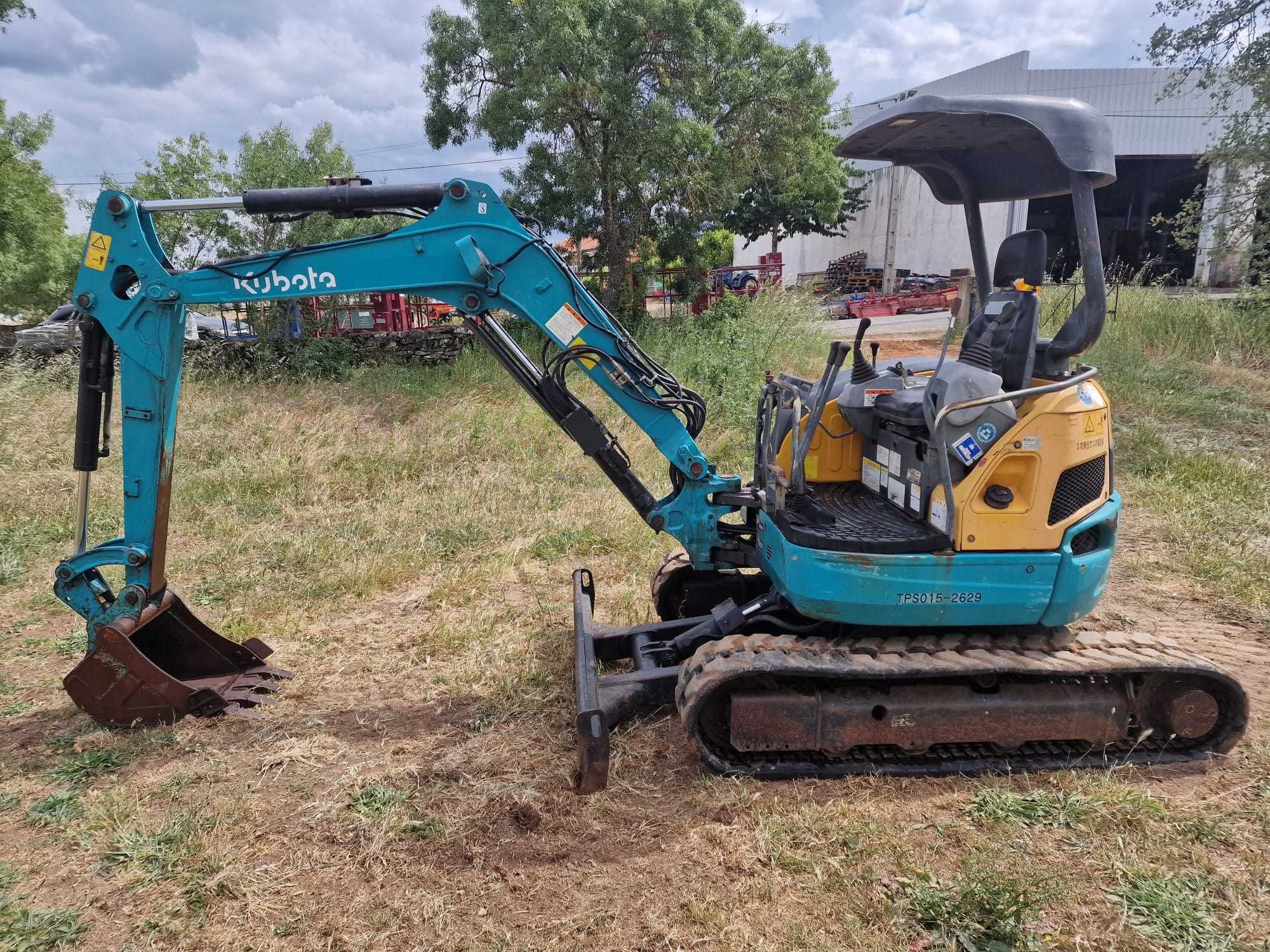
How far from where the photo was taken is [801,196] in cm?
2767

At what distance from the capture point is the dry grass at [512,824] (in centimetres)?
285

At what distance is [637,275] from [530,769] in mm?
14507

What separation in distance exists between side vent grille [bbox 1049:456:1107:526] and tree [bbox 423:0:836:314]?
11698 mm

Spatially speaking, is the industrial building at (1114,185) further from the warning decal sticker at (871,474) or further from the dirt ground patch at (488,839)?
the dirt ground patch at (488,839)

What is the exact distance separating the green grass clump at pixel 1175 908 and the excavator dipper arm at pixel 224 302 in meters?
2.58

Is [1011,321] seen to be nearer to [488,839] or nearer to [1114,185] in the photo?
[488,839]

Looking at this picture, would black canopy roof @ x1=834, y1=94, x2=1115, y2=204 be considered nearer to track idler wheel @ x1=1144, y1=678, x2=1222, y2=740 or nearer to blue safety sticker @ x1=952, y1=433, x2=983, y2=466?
blue safety sticker @ x1=952, y1=433, x2=983, y2=466

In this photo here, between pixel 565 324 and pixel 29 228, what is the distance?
1832cm

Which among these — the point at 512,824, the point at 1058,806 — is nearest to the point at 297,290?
the point at 512,824

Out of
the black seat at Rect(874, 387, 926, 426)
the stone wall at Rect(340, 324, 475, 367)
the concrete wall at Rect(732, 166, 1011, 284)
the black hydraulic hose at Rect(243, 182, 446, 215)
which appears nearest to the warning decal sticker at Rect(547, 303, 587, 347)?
the black hydraulic hose at Rect(243, 182, 446, 215)

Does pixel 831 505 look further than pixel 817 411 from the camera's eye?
Yes

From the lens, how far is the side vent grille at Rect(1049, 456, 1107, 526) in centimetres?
358

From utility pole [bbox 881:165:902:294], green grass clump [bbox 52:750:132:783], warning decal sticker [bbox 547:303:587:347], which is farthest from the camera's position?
utility pole [bbox 881:165:902:294]

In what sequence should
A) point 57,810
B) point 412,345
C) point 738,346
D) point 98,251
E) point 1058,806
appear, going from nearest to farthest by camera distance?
point 1058,806 → point 57,810 → point 98,251 → point 738,346 → point 412,345
